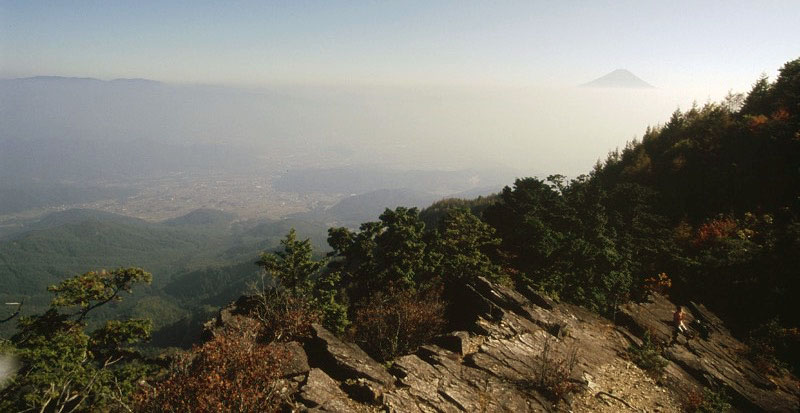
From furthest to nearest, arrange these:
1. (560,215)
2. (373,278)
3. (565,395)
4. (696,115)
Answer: (696,115) → (560,215) → (373,278) → (565,395)

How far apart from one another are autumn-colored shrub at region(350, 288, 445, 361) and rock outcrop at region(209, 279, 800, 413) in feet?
3.79

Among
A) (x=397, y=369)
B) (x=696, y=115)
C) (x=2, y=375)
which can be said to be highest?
(x=696, y=115)

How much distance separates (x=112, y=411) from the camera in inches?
413

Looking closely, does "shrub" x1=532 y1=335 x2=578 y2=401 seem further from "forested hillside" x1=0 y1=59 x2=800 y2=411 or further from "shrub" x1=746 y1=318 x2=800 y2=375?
"shrub" x1=746 y1=318 x2=800 y2=375

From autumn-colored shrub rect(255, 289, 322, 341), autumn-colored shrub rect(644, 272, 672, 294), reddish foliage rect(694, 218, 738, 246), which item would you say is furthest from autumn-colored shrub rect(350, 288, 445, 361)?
reddish foliage rect(694, 218, 738, 246)

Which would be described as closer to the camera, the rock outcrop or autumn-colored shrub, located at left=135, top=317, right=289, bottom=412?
autumn-colored shrub, located at left=135, top=317, right=289, bottom=412

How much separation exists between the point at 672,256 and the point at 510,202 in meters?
10.5

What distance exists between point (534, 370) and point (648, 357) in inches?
223

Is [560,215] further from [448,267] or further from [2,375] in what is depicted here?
[2,375]

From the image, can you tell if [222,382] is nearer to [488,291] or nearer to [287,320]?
[287,320]

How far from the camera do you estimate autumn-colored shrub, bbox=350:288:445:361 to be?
49.5 feet

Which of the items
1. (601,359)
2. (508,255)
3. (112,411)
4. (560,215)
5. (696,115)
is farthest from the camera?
(696,115)

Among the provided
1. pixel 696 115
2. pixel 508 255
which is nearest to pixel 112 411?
pixel 508 255

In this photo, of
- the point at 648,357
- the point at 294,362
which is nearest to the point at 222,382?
the point at 294,362
